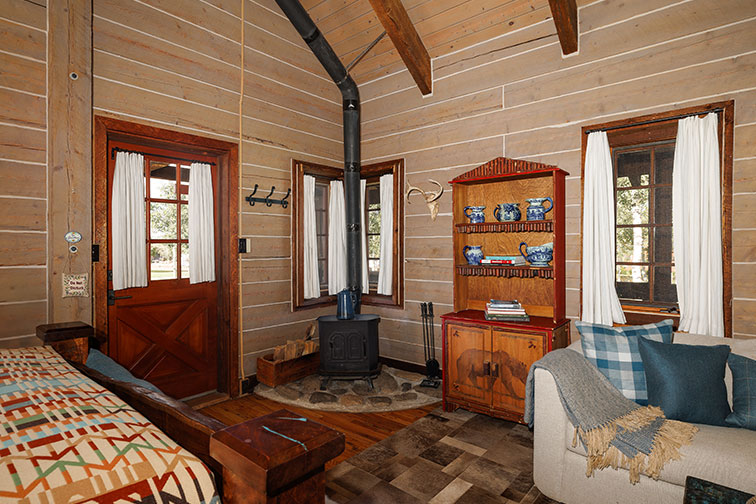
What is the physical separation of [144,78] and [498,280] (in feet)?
10.8

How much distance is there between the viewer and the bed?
604 mm

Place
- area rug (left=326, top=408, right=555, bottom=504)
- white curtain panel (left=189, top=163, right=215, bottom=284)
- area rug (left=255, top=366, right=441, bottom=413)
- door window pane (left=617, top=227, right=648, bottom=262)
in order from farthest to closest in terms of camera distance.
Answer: white curtain panel (left=189, top=163, right=215, bottom=284) → area rug (left=255, top=366, right=441, bottom=413) → door window pane (left=617, top=227, right=648, bottom=262) → area rug (left=326, top=408, right=555, bottom=504)

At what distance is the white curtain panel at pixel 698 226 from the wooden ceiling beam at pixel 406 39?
2173 millimetres

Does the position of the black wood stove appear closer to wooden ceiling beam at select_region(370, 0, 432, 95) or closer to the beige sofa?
the beige sofa

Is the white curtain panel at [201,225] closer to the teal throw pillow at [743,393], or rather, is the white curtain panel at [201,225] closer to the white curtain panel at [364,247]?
the white curtain panel at [364,247]

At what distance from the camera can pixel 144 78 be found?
309cm

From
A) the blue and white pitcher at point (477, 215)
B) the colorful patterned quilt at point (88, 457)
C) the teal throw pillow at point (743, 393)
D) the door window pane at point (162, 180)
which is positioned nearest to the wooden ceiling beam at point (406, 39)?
the blue and white pitcher at point (477, 215)

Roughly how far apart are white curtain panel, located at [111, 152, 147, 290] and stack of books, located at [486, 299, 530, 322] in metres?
2.75

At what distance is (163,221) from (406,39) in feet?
8.65

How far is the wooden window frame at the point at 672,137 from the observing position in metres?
2.61

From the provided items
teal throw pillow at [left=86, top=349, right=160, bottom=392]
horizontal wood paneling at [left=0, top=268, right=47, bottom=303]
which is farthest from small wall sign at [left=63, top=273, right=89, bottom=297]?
teal throw pillow at [left=86, top=349, right=160, bottom=392]

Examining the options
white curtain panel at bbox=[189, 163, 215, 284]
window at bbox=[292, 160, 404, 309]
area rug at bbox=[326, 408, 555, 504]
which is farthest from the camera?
window at bbox=[292, 160, 404, 309]

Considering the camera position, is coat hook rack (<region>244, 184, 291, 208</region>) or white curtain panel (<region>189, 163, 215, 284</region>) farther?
coat hook rack (<region>244, 184, 291, 208</region>)

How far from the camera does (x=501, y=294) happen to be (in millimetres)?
3609
